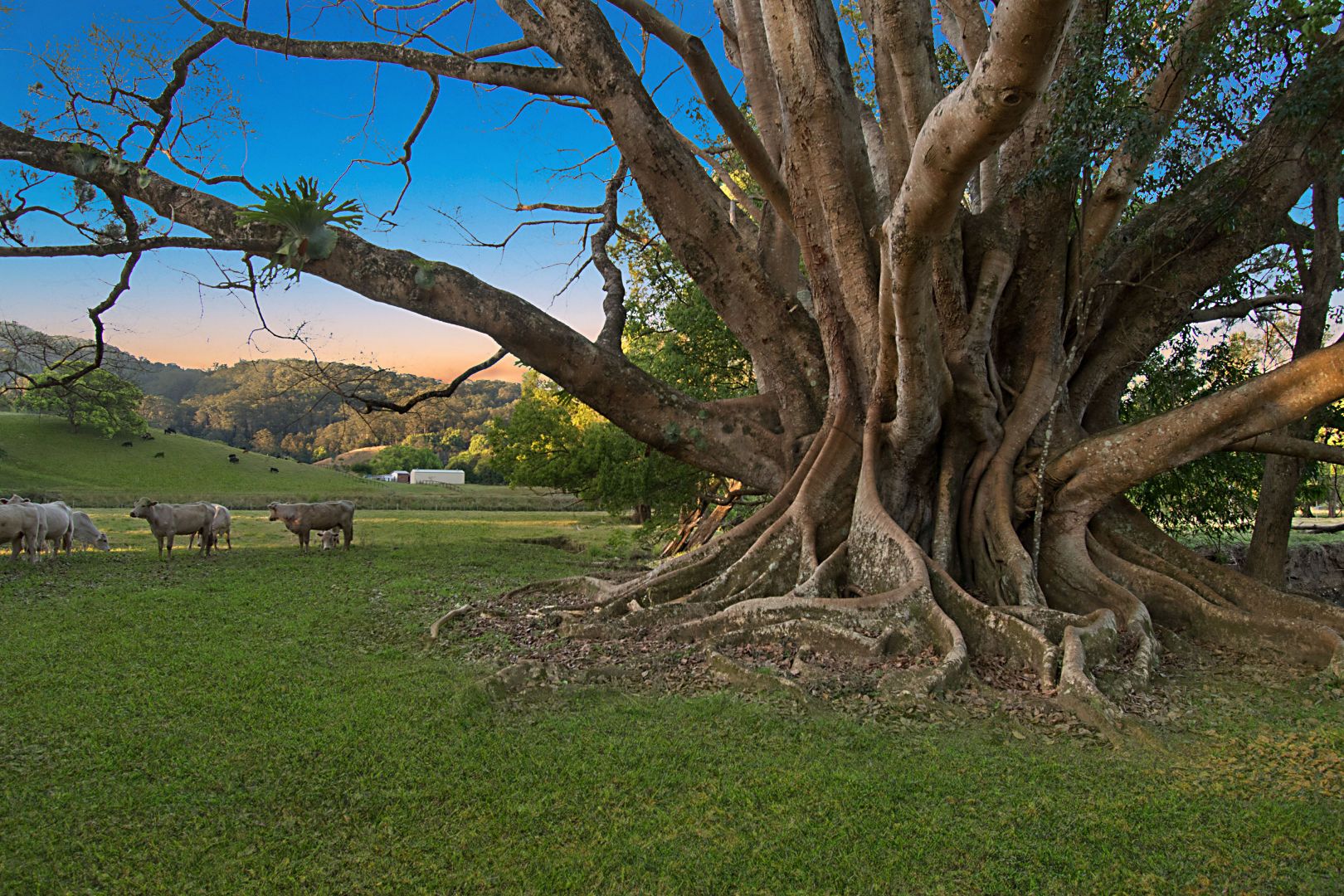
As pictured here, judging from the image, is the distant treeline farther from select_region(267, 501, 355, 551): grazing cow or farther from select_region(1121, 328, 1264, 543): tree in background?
select_region(1121, 328, 1264, 543): tree in background

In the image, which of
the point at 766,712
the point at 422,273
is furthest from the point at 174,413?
the point at 766,712

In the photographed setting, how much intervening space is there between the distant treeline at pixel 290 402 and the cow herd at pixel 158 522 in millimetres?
1756

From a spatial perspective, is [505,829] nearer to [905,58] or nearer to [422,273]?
[422,273]

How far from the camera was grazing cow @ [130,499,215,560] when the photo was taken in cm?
1242

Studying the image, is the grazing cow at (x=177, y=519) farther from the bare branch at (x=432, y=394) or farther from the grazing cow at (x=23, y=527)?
the bare branch at (x=432, y=394)

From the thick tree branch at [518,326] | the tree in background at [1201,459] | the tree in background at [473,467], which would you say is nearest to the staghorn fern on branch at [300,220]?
the thick tree branch at [518,326]

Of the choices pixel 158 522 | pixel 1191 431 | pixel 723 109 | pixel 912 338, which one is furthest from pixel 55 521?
pixel 1191 431

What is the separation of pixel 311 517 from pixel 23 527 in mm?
4274

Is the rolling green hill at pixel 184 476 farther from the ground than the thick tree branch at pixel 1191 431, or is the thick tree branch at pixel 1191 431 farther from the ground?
the thick tree branch at pixel 1191 431

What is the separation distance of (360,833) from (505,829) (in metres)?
0.63

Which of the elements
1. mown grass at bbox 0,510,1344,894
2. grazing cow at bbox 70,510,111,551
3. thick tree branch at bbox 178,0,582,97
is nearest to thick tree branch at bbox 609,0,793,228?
thick tree branch at bbox 178,0,582,97

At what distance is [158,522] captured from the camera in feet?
40.7

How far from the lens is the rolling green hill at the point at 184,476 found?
121ft

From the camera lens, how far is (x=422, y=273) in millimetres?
8078
